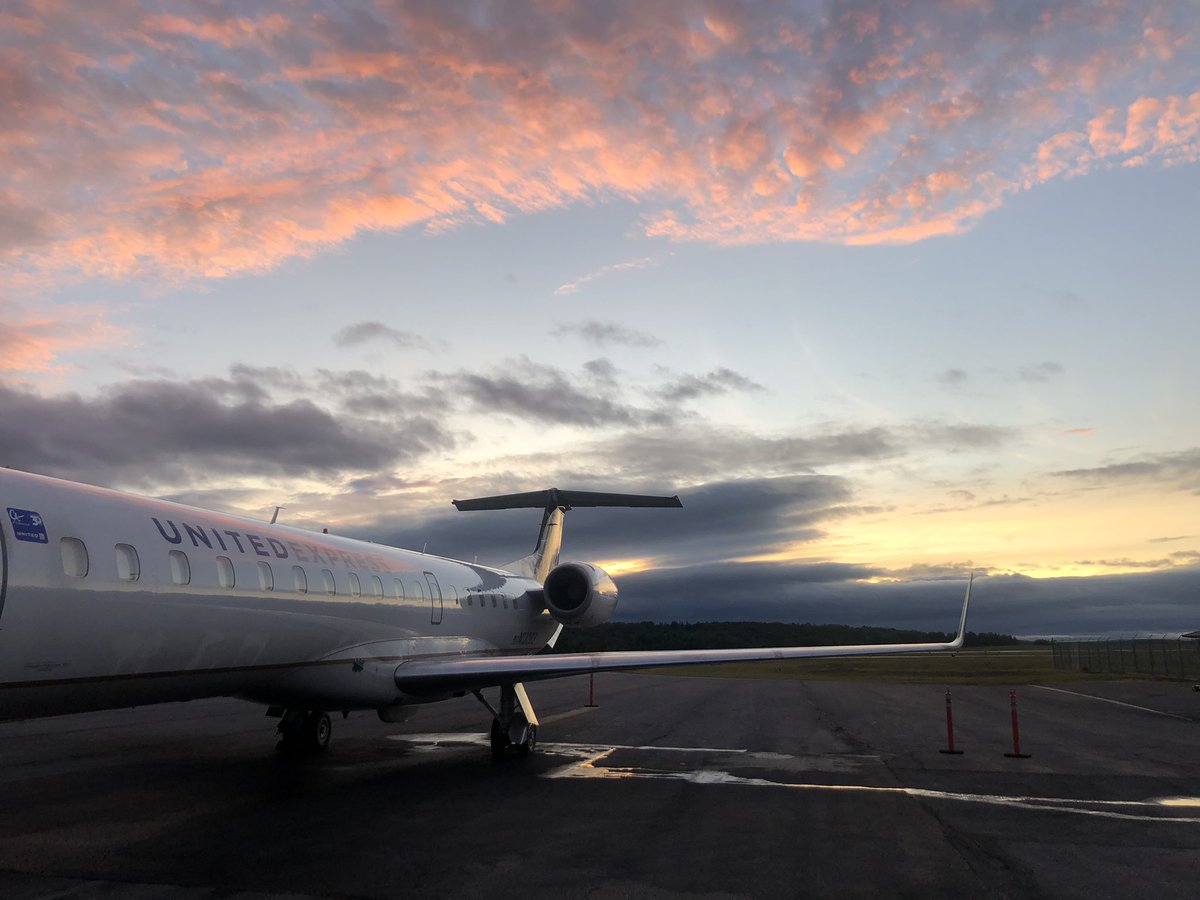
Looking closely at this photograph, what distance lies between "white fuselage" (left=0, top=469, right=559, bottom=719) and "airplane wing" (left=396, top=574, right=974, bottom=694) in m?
0.44

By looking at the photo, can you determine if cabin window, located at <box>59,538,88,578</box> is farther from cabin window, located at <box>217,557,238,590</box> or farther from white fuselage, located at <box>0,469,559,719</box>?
cabin window, located at <box>217,557,238,590</box>

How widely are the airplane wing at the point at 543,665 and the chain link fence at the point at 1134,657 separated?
31.1 meters

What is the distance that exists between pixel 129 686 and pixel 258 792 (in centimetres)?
342

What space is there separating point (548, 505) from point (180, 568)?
14483mm

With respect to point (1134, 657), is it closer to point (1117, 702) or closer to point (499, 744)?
point (1117, 702)

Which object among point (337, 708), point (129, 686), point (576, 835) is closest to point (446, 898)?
point (576, 835)

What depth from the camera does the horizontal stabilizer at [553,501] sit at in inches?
871

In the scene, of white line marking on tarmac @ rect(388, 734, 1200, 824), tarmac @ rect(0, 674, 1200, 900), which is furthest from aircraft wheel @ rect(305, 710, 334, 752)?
white line marking on tarmac @ rect(388, 734, 1200, 824)

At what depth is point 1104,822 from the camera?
9.26 metres

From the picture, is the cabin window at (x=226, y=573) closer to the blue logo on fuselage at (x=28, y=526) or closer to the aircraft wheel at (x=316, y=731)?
the blue logo on fuselage at (x=28, y=526)

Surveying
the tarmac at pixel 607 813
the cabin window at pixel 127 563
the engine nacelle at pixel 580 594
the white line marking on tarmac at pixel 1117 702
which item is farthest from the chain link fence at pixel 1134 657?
the cabin window at pixel 127 563

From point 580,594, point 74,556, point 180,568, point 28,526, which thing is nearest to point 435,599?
point 580,594

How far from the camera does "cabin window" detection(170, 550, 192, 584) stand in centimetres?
876

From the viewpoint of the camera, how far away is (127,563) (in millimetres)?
8227
